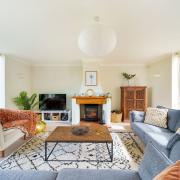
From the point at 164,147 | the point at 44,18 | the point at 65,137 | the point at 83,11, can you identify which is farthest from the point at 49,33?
the point at 164,147

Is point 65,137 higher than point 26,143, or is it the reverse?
point 65,137

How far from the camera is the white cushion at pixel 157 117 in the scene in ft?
12.5

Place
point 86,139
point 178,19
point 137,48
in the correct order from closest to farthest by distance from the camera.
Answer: point 178,19 < point 86,139 < point 137,48

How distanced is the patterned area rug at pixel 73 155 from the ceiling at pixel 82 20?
2351 mm

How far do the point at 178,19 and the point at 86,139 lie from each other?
2485 millimetres

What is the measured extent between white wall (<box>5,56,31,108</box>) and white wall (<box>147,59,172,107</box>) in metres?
4.91

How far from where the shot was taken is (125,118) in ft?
21.4

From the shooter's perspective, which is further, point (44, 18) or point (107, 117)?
point (107, 117)

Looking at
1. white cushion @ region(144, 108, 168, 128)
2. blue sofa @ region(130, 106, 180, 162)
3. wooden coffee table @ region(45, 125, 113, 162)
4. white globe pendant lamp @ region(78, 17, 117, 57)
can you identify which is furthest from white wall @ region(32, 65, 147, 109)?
white globe pendant lamp @ region(78, 17, 117, 57)

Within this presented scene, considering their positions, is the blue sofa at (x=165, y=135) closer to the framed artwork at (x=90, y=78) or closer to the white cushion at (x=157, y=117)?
the white cushion at (x=157, y=117)

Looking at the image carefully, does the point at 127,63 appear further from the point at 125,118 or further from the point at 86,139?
the point at 86,139

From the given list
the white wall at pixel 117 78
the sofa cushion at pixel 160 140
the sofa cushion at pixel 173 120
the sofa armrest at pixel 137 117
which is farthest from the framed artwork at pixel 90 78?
the sofa cushion at pixel 160 140

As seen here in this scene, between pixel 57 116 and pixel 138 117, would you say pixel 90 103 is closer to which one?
pixel 57 116

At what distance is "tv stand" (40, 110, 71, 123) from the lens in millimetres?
6496
